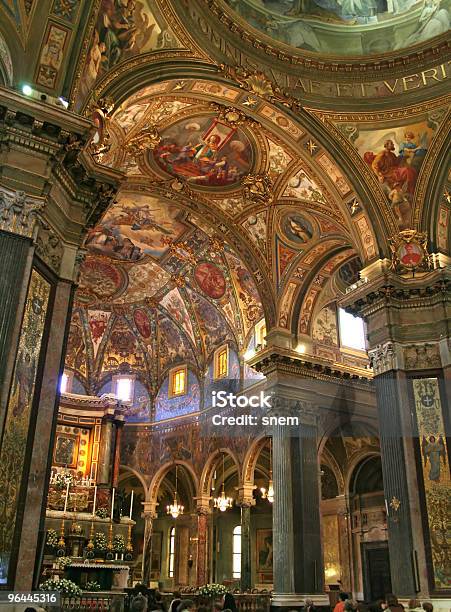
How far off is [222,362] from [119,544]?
8.21 meters

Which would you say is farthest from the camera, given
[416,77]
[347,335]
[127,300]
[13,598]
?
[127,300]

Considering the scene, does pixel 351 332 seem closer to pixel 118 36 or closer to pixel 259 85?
pixel 259 85

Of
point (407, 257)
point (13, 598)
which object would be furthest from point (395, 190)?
point (13, 598)

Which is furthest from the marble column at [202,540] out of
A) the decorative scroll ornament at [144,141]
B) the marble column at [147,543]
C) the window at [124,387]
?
the decorative scroll ornament at [144,141]

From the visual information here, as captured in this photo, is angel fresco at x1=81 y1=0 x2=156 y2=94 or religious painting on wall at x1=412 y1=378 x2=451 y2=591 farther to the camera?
religious painting on wall at x1=412 y1=378 x2=451 y2=591

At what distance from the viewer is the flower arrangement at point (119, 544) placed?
19.0m

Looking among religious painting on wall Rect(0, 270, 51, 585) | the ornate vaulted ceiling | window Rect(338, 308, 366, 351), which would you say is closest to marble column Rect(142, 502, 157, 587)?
the ornate vaulted ceiling

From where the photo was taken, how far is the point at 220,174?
1767 centimetres

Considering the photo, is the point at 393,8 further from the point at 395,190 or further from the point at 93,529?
the point at 93,529

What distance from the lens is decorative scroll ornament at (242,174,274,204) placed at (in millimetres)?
17469

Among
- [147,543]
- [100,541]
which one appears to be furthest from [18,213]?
[147,543]

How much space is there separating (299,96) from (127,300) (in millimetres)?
13862

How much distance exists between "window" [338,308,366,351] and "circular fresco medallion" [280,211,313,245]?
4298 mm

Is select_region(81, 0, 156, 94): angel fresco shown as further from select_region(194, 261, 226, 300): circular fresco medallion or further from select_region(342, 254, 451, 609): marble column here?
select_region(194, 261, 226, 300): circular fresco medallion
